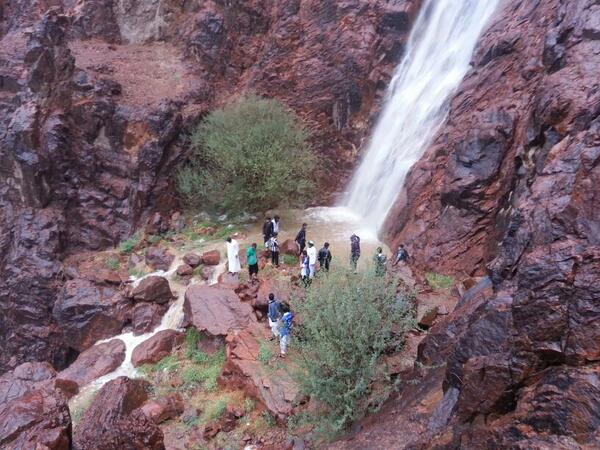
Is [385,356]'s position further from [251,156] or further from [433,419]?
[251,156]

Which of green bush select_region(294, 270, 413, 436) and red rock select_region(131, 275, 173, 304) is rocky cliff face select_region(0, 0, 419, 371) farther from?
green bush select_region(294, 270, 413, 436)

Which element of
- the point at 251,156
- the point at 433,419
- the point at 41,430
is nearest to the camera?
the point at 433,419

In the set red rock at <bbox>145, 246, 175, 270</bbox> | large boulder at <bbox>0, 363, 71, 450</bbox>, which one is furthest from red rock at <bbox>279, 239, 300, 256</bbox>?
large boulder at <bbox>0, 363, 71, 450</bbox>

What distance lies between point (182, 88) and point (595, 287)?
21.6 m

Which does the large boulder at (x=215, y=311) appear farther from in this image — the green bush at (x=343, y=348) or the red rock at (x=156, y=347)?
the green bush at (x=343, y=348)

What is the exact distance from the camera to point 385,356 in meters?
9.27

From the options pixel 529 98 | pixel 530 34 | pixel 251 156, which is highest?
pixel 530 34

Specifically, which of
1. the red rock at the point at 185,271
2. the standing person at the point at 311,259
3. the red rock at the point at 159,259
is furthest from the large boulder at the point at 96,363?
the standing person at the point at 311,259

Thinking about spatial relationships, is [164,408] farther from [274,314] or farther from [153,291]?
[153,291]

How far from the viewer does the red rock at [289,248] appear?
1553 centimetres

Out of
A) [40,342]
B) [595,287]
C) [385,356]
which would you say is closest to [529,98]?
[385,356]

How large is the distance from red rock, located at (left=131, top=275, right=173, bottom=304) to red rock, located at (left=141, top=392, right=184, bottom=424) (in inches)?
190

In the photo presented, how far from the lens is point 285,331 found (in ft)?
35.5

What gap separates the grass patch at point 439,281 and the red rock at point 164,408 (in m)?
6.70
